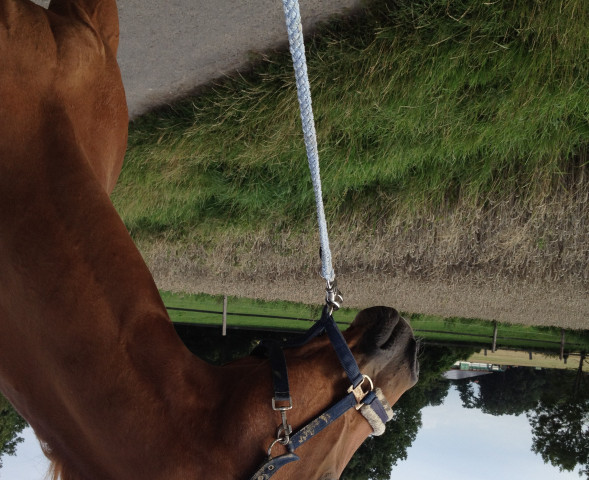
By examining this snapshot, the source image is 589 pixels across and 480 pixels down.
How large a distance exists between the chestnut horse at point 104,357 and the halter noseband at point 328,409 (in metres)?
0.02

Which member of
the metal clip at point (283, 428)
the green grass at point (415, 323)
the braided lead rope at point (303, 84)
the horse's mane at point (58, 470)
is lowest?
the horse's mane at point (58, 470)

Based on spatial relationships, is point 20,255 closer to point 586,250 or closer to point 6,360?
point 6,360

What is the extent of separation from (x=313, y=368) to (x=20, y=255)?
521 millimetres

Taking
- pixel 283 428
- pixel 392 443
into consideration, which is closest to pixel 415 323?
pixel 392 443

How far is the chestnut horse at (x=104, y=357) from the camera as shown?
88cm

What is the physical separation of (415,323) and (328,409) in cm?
285

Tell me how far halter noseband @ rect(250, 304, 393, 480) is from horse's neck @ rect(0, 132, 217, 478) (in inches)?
4.9

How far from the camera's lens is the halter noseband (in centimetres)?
90

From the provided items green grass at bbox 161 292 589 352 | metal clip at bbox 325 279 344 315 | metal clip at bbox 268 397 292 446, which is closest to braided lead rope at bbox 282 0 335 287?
metal clip at bbox 325 279 344 315

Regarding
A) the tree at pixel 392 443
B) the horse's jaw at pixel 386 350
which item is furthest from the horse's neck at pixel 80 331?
the tree at pixel 392 443

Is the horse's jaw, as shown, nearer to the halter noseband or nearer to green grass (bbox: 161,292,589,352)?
the halter noseband

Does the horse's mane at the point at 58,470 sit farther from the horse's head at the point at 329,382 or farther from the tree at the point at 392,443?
the tree at the point at 392,443

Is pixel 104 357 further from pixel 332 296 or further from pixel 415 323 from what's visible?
pixel 415 323

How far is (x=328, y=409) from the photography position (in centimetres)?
96
